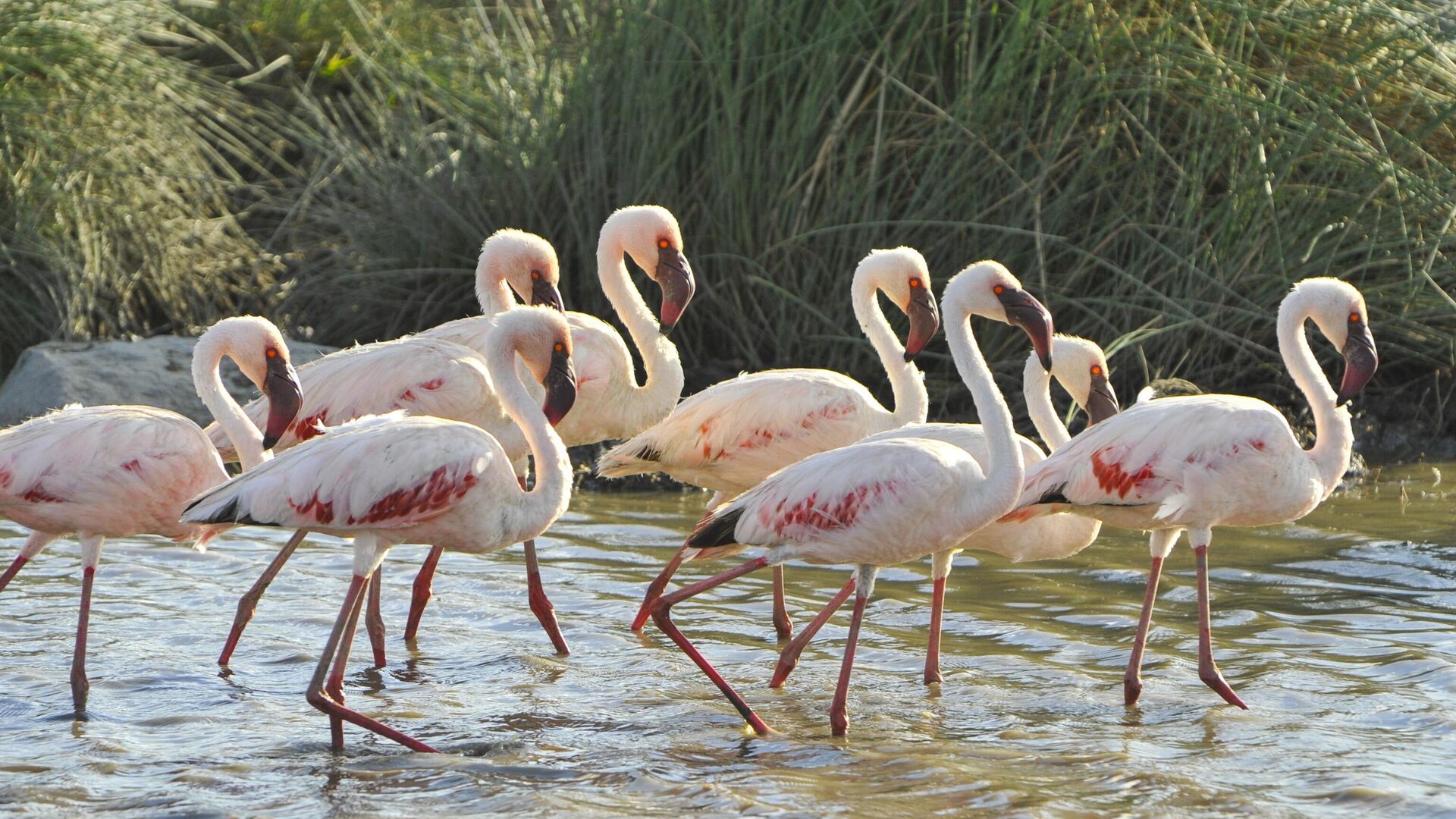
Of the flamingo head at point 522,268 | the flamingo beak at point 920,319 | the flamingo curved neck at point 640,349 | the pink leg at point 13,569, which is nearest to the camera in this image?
the pink leg at point 13,569

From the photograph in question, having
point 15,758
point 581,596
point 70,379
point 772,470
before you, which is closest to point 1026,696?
point 772,470

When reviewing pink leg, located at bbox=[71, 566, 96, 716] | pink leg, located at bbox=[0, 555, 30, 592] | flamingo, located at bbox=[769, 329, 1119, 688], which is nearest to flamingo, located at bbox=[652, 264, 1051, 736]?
flamingo, located at bbox=[769, 329, 1119, 688]

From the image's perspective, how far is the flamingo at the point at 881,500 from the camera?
4617 mm

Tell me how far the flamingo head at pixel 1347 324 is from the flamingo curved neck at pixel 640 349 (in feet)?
Answer: 7.42

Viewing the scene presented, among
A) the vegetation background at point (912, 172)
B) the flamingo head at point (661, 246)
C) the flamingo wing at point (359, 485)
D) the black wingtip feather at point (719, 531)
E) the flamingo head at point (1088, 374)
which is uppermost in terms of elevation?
the vegetation background at point (912, 172)

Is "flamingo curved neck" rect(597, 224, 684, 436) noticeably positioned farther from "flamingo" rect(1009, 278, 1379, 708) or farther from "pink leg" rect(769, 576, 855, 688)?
"flamingo" rect(1009, 278, 1379, 708)

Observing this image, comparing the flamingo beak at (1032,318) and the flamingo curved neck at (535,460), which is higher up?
the flamingo beak at (1032,318)

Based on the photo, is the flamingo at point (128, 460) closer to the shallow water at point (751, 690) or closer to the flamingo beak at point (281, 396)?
the flamingo beak at point (281, 396)

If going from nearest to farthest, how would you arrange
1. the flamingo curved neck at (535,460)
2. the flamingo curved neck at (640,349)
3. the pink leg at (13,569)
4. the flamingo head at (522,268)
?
the flamingo curved neck at (535,460)
the pink leg at (13,569)
the flamingo head at (522,268)
the flamingo curved neck at (640,349)

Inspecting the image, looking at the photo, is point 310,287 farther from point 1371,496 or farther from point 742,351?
Result: point 1371,496

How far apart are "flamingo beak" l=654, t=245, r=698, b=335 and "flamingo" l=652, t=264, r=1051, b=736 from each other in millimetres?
1530

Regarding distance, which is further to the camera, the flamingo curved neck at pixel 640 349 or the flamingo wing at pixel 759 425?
the flamingo curved neck at pixel 640 349

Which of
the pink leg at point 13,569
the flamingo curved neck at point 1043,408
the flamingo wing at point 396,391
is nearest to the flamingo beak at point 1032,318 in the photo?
the flamingo curved neck at point 1043,408

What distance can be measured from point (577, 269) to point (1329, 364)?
3.89 metres
